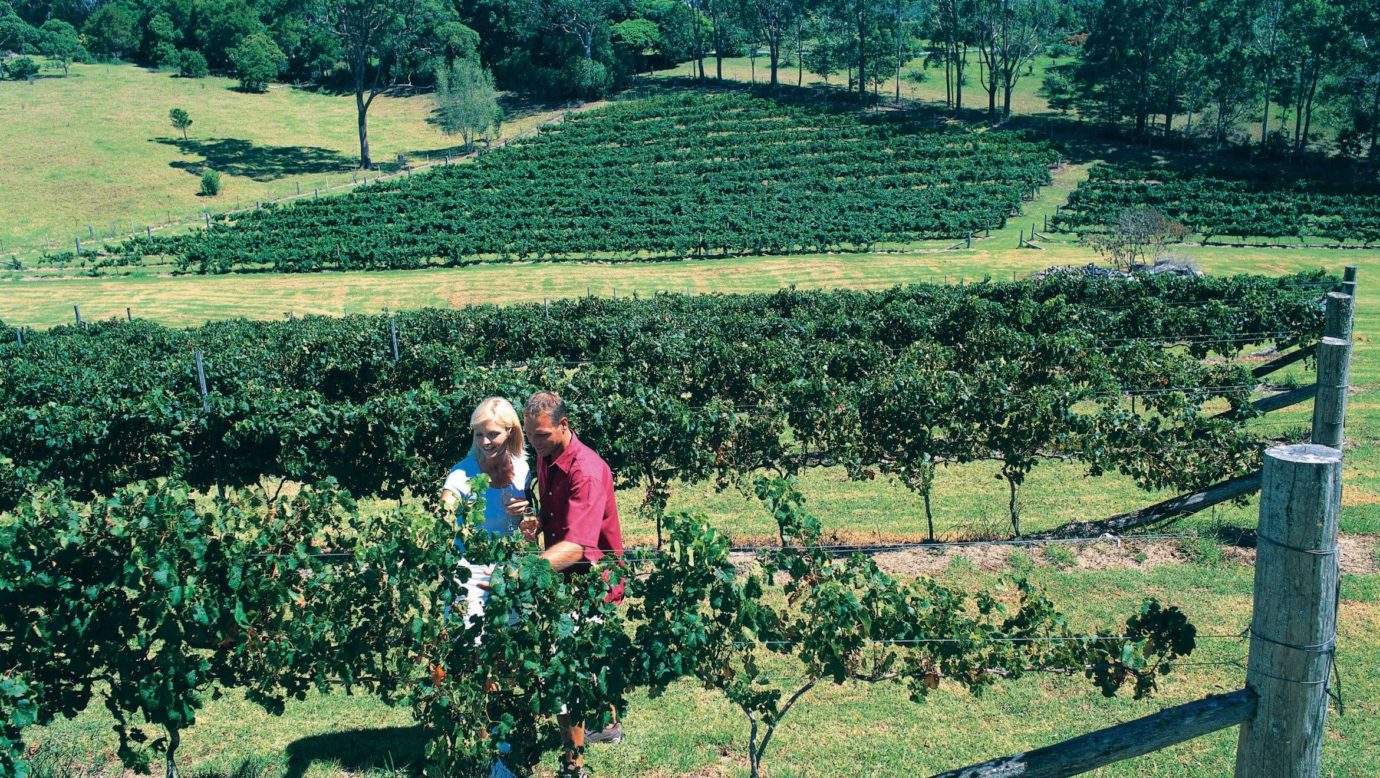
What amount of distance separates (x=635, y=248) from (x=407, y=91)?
53634mm

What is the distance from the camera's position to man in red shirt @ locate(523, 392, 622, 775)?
220 inches

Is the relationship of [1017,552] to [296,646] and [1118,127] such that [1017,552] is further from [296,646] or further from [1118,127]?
[1118,127]

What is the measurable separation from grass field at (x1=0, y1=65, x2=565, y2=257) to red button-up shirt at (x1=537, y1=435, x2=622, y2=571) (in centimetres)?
5769

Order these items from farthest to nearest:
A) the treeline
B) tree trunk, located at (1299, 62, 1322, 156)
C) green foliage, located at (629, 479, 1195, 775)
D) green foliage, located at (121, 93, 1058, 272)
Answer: tree trunk, located at (1299, 62, 1322, 156) < green foliage, located at (121, 93, 1058, 272) < the treeline < green foliage, located at (629, 479, 1195, 775)

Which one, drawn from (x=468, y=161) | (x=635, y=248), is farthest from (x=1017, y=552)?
(x=468, y=161)

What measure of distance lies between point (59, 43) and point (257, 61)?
21218 millimetres

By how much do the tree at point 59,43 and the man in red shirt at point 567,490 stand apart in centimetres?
10477

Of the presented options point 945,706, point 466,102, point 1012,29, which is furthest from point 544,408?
point 1012,29

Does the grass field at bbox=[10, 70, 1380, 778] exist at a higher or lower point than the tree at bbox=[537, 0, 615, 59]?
lower

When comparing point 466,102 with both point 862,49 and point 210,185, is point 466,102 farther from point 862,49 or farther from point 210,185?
point 862,49

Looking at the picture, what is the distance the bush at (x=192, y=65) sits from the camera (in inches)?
3656

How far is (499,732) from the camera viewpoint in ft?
16.6

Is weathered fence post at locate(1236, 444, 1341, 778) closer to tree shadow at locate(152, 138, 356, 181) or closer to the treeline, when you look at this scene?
the treeline

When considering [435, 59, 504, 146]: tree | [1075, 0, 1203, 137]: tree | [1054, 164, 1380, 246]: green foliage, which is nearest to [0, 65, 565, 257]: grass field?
[435, 59, 504, 146]: tree
